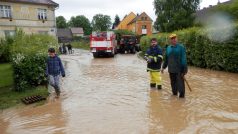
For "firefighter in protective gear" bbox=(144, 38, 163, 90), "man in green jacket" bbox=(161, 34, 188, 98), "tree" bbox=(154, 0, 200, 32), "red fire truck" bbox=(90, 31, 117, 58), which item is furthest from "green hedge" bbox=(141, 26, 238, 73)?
"tree" bbox=(154, 0, 200, 32)

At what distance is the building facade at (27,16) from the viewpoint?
32812mm

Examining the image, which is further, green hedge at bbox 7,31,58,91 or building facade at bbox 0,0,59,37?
building facade at bbox 0,0,59,37

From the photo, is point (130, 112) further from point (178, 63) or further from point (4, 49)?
point (4, 49)

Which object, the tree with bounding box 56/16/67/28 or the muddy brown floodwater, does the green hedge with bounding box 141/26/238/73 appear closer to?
the muddy brown floodwater

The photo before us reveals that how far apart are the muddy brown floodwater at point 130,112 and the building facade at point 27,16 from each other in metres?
25.0

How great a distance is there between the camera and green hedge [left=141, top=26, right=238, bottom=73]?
13.8m

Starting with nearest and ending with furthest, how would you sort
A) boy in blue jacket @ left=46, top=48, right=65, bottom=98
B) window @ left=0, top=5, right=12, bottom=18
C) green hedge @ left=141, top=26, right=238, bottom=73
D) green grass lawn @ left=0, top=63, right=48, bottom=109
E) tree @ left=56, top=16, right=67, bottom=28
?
green grass lawn @ left=0, top=63, right=48, bottom=109 → boy in blue jacket @ left=46, top=48, right=65, bottom=98 → green hedge @ left=141, top=26, right=238, bottom=73 → window @ left=0, top=5, right=12, bottom=18 → tree @ left=56, top=16, right=67, bottom=28

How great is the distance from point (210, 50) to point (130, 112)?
9.63 metres

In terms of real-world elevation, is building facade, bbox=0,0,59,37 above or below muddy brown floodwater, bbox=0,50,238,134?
above

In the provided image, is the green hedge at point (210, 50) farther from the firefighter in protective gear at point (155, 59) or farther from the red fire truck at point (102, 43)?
the red fire truck at point (102, 43)

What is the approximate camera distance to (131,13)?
301 ft

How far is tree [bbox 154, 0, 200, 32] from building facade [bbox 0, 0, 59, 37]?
2274cm

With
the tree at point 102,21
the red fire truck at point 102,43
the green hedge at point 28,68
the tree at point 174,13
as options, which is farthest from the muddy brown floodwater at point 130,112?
the tree at point 102,21

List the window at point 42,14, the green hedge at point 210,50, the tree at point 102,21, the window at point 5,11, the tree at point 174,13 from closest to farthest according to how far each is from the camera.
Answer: the green hedge at point 210,50, the window at point 5,11, the window at point 42,14, the tree at point 174,13, the tree at point 102,21
